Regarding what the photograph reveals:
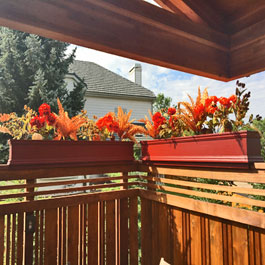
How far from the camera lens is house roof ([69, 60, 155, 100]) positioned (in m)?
8.14

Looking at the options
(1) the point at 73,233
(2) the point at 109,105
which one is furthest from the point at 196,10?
(2) the point at 109,105

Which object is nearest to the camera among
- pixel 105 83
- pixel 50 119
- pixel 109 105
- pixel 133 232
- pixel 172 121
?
pixel 50 119

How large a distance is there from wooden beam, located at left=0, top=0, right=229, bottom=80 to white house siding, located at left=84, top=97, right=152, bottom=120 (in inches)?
232

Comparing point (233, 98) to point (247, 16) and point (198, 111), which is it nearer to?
point (198, 111)

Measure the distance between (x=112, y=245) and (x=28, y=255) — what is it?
0.54m

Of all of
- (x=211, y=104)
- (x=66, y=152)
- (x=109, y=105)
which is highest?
(x=109, y=105)

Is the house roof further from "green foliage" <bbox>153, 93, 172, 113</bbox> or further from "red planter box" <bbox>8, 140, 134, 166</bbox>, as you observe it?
"red planter box" <bbox>8, 140, 134, 166</bbox>

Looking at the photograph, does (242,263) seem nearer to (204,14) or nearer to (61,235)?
(61,235)

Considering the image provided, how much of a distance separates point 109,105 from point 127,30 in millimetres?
6974

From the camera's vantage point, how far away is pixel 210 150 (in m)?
1.12

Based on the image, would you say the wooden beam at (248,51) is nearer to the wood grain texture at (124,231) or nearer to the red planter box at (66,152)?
the red planter box at (66,152)

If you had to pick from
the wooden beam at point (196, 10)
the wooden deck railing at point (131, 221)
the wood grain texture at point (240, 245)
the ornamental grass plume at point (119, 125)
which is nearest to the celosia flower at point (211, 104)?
the wooden deck railing at point (131, 221)

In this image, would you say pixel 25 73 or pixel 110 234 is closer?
pixel 110 234

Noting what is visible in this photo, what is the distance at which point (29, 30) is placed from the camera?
1.07 metres
